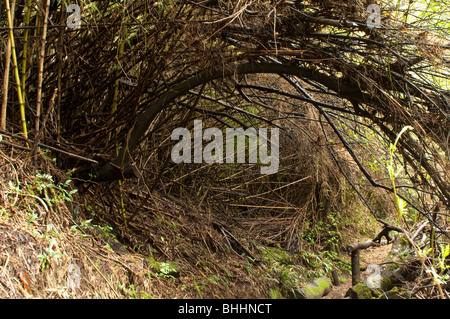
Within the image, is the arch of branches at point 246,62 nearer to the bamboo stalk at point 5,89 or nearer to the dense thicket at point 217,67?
the dense thicket at point 217,67

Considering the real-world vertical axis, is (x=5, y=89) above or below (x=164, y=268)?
above

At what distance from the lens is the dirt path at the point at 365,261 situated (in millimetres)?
4668

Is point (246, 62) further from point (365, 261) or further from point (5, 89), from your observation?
point (365, 261)

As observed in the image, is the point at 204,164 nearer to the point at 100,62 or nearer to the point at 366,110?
the point at 100,62

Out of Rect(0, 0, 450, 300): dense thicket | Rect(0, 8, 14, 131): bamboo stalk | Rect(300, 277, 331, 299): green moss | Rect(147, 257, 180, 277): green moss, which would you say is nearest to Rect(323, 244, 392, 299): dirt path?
Rect(300, 277, 331, 299): green moss

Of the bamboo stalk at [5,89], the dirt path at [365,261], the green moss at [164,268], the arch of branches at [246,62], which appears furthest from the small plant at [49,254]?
the dirt path at [365,261]

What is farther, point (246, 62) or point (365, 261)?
point (365, 261)

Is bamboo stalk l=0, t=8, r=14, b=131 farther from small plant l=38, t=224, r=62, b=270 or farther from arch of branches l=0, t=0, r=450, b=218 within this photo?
small plant l=38, t=224, r=62, b=270

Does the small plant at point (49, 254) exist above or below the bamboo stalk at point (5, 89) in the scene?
below

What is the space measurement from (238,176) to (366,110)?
107 inches

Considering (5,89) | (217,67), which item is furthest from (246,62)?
(5,89)

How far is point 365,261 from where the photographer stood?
18.6 ft

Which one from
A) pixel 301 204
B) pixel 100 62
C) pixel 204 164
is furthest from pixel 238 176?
pixel 100 62

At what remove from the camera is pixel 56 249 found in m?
2.39
